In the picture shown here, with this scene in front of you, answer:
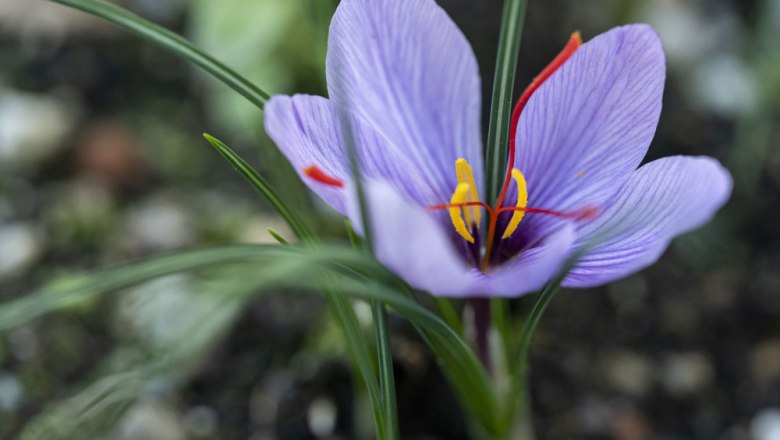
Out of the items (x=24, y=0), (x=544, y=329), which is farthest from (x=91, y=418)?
(x=24, y=0)

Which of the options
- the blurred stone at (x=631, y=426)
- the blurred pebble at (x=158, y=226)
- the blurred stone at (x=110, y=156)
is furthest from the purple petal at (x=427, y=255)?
the blurred stone at (x=110, y=156)

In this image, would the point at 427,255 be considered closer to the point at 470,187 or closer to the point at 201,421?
the point at 470,187

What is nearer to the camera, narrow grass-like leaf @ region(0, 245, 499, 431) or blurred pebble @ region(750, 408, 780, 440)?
narrow grass-like leaf @ region(0, 245, 499, 431)

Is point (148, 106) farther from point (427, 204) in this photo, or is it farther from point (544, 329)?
point (427, 204)

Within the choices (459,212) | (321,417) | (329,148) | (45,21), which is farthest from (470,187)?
(45,21)

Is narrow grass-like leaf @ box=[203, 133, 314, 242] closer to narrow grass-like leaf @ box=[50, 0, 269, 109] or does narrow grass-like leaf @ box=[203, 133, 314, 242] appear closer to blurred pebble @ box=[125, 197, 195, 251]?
narrow grass-like leaf @ box=[50, 0, 269, 109]

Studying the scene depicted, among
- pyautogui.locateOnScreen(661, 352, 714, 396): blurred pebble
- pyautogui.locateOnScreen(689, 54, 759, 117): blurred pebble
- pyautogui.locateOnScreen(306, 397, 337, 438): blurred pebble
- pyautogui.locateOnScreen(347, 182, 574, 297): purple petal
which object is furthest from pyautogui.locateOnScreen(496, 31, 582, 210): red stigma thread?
pyautogui.locateOnScreen(689, 54, 759, 117): blurred pebble
